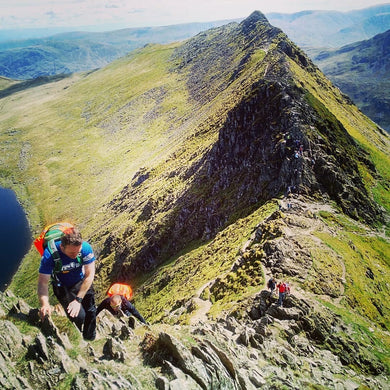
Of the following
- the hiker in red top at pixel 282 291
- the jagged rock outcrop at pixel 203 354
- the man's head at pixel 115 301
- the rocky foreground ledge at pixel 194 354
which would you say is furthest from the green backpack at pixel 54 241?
the hiker in red top at pixel 282 291

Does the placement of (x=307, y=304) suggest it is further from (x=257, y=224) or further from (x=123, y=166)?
(x=123, y=166)

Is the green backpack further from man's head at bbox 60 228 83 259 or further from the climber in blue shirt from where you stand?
man's head at bbox 60 228 83 259

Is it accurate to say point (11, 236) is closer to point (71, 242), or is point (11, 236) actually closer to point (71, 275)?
point (71, 275)

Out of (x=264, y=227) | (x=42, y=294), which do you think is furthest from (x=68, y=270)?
(x=264, y=227)

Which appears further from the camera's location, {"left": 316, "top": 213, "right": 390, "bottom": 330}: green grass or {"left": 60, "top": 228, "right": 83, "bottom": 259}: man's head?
{"left": 316, "top": 213, "right": 390, "bottom": 330}: green grass

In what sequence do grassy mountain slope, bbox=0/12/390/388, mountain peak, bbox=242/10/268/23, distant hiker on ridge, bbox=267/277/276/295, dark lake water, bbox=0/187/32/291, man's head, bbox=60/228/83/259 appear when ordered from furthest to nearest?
mountain peak, bbox=242/10/268/23 < dark lake water, bbox=0/187/32/291 < distant hiker on ridge, bbox=267/277/276/295 < grassy mountain slope, bbox=0/12/390/388 < man's head, bbox=60/228/83/259

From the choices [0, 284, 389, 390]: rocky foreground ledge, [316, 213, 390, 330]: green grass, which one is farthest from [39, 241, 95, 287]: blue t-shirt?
[316, 213, 390, 330]: green grass

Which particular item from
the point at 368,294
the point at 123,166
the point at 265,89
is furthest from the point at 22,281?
the point at 368,294
